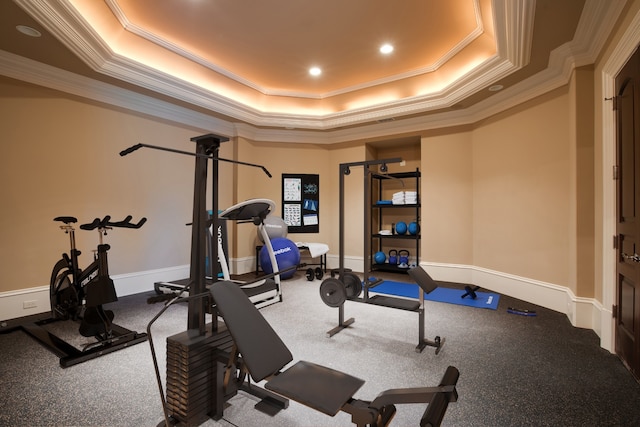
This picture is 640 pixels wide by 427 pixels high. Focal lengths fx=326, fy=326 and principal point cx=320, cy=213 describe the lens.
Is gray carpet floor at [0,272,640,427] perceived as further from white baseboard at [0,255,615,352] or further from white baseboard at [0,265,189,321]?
white baseboard at [0,265,189,321]

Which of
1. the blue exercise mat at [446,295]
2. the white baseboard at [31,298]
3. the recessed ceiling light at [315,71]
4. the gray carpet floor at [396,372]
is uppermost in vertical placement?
the recessed ceiling light at [315,71]

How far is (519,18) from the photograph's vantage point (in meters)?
3.02

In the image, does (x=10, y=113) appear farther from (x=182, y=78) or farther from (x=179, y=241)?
(x=179, y=241)

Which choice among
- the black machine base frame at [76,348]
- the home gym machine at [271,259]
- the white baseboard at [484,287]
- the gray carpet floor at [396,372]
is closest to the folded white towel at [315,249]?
the white baseboard at [484,287]

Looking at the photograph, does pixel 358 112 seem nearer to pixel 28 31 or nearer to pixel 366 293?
pixel 366 293

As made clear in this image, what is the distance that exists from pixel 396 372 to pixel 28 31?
4.62 m

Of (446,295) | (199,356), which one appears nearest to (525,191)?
(446,295)

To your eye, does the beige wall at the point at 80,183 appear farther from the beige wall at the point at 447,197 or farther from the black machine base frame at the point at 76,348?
the beige wall at the point at 447,197

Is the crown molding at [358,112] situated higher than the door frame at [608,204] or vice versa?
the crown molding at [358,112]

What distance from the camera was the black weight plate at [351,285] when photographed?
133 inches

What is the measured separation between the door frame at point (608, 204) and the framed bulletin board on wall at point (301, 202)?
4824mm

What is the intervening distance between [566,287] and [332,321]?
114 inches

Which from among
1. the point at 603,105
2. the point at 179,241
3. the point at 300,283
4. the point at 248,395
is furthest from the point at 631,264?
the point at 179,241

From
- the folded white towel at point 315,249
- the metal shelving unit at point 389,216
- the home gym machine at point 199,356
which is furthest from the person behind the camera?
the metal shelving unit at point 389,216
